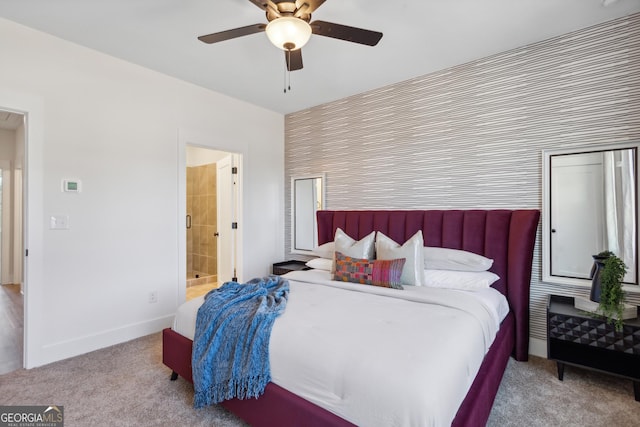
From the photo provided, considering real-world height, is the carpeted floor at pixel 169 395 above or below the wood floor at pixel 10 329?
below

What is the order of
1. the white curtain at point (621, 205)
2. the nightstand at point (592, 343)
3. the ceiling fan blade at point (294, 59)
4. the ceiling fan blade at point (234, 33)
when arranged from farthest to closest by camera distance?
1. the white curtain at point (621, 205)
2. the ceiling fan blade at point (294, 59)
3. the nightstand at point (592, 343)
4. the ceiling fan blade at point (234, 33)

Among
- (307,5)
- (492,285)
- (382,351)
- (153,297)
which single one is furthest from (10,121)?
(492,285)

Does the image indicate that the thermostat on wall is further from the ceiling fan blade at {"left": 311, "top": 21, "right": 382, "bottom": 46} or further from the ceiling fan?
the ceiling fan blade at {"left": 311, "top": 21, "right": 382, "bottom": 46}

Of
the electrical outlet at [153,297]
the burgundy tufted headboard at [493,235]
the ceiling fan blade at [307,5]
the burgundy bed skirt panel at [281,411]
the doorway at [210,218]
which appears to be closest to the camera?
the burgundy bed skirt panel at [281,411]

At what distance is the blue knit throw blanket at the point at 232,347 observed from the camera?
5.32 ft

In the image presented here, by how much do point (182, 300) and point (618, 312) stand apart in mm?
3880

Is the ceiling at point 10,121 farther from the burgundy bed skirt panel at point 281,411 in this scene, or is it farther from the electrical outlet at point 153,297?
the burgundy bed skirt panel at point 281,411

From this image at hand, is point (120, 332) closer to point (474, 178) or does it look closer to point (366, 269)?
point (366, 269)

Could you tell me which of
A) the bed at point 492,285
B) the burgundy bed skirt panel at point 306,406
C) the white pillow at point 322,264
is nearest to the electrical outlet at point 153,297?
the bed at point 492,285

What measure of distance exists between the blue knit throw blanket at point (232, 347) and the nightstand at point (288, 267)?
1977 millimetres

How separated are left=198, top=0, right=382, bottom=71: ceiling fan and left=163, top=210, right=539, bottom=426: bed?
1758 mm

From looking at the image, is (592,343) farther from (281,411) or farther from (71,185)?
(71,185)

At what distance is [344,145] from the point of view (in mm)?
4043

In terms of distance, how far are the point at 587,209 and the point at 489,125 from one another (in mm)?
1095
